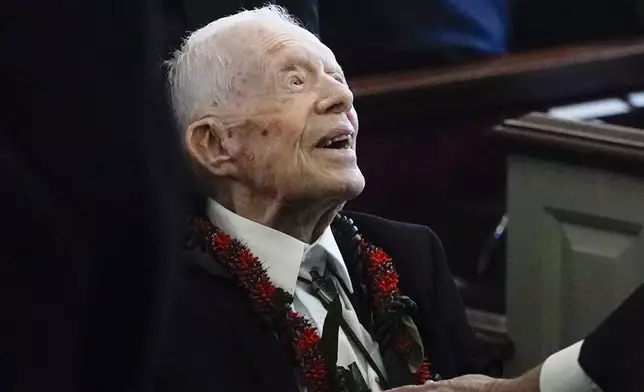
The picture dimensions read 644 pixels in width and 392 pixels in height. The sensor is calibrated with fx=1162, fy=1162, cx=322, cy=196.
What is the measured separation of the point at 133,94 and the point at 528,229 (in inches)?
63.7

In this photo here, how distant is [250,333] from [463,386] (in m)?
0.29

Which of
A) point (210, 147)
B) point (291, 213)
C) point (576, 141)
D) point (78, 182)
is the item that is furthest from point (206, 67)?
point (78, 182)

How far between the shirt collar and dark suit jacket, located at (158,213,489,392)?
2.2 inches

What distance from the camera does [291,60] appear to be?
159 centimetres

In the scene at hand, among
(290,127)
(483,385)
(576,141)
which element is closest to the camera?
(483,385)

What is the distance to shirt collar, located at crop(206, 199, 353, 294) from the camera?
5.15ft

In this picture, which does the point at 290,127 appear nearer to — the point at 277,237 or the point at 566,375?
the point at 277,237

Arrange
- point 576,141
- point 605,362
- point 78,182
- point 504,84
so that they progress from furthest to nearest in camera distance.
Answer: point 504,84 < point 576,141 < point 605,362 < point 78,182

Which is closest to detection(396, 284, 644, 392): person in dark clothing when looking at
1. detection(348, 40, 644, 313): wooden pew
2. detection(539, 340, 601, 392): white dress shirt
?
detection(539, 340, 601, 392): white dress shirt

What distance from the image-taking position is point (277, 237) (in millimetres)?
1574

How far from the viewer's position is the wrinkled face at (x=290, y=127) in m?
1.55

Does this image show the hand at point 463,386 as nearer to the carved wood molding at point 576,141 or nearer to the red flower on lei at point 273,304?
the red flower on lei at point 273,304

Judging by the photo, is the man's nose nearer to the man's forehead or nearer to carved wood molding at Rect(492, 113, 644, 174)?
the man's forehead

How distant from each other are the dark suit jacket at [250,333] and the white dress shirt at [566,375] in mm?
325
